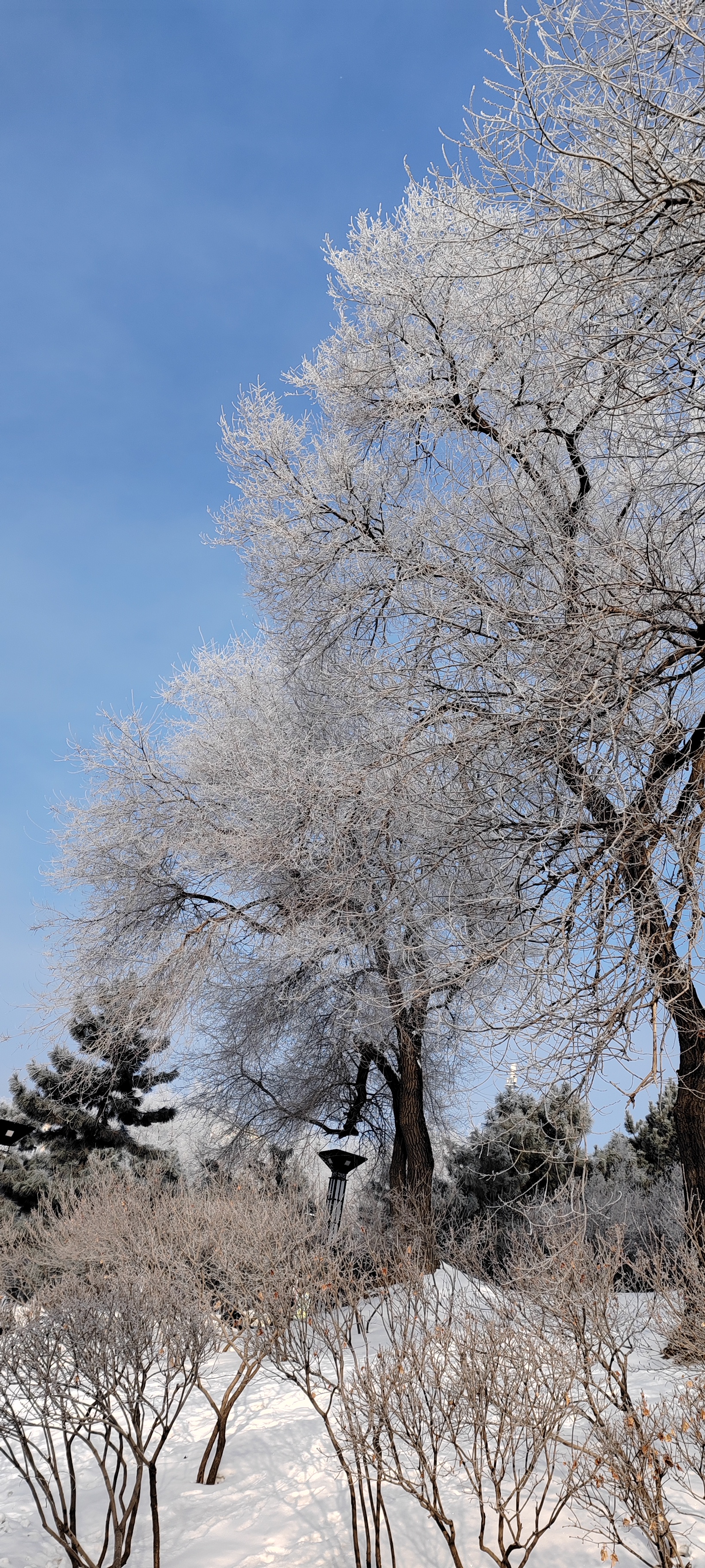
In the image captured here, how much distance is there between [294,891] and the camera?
12.5m

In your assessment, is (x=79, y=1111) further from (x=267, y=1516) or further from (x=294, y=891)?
(x=267, y=1516)

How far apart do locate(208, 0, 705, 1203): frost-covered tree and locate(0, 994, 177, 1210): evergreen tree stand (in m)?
7.50

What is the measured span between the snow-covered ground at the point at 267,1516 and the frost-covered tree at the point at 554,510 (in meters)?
2.78

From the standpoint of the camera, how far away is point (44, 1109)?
16516 millimetres

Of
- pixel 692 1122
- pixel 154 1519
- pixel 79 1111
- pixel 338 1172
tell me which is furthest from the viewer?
pixel 79 1111

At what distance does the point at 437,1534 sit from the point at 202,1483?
2.18 m

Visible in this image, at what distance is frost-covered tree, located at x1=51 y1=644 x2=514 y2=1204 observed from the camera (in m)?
9.11

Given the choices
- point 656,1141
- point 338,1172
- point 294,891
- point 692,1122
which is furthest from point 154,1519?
point 656,1141

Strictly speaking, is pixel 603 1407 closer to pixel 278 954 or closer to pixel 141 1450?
pixel 141 1450

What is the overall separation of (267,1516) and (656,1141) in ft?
44.0

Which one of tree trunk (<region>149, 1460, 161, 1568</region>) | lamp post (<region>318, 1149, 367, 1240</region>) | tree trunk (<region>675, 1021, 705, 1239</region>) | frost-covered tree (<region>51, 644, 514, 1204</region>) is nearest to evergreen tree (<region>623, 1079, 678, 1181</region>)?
frost-covered tree (<region>51, 644, 514, 1204</region>)

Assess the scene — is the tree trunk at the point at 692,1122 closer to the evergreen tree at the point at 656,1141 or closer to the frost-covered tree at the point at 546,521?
the frost-covered tree at the point at 546,521

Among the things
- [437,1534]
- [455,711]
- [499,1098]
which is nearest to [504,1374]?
[437,1534]

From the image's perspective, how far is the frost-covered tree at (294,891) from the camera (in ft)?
29.9
